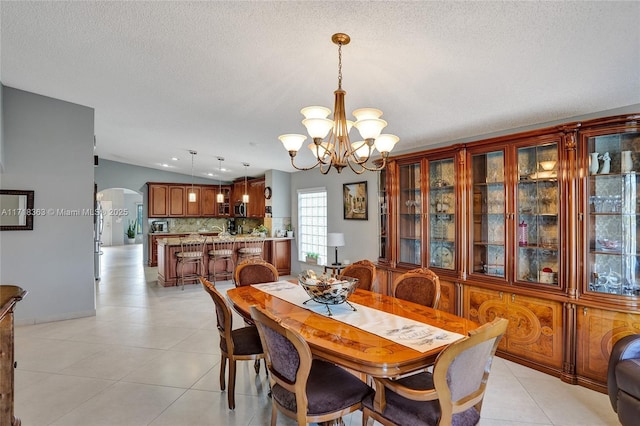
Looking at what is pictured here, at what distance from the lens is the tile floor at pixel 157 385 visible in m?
2.36

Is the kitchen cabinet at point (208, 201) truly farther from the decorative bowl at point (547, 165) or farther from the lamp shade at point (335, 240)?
the decorative bowl at point (547, 165)

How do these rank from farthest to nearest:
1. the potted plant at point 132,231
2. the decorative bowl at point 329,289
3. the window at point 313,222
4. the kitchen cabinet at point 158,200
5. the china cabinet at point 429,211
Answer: the potted plant at point 132,231, the kitchen cabinet at point 158,200, the window at point 313,222, the china cabinet at point 429,211, the decorative bowl at point 329,289

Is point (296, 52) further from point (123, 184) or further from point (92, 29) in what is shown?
point (123, 184)

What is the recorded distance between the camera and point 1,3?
8.06 feet

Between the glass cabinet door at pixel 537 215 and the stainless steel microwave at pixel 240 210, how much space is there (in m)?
7.28

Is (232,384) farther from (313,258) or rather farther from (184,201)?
(184,201)

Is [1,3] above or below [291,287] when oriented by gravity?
above

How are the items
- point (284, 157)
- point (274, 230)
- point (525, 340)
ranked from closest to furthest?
point (525, 340), point (284, 157), point (274, 230)

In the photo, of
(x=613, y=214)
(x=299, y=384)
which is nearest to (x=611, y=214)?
(x=613, y=214)

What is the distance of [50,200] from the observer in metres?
4.43

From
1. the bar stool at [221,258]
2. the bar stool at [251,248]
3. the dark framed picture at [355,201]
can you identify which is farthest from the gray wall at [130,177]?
the dark framed picture at [355,201]

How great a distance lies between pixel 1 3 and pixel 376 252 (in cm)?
490

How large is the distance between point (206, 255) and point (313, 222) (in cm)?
235

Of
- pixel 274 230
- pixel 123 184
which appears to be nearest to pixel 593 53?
pixel 274 230
